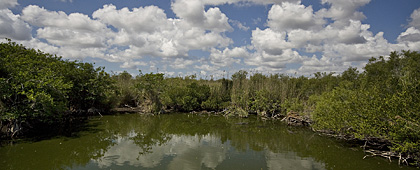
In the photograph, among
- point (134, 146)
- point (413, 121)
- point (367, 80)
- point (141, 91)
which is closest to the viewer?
point (413, 121)

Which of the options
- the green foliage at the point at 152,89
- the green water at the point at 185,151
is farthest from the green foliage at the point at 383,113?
the green foliage at the point at 152,89

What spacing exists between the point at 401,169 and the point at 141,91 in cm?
1676

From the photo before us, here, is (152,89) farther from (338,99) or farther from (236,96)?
(338,99)

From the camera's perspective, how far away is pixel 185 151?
9.13 meters

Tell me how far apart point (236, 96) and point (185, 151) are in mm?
10776

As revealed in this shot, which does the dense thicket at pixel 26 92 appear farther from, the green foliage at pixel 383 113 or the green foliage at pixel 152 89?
the green foliage at pixel 383 113

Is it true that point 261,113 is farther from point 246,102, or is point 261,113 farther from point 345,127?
point 345,127

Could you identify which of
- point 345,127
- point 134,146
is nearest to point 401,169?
point 345,127

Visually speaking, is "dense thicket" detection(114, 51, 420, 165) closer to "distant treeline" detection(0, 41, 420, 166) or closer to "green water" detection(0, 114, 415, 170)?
"distant treeline" detection(0, 41, 420, 166)

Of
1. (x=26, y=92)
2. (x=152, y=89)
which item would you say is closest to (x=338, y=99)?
(x=152, y=89)

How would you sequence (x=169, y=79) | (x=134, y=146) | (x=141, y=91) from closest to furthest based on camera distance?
(x=134, y=146) → (x=141, y=91) → (x=169, y=79)

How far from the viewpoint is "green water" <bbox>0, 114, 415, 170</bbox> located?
7.55 metres

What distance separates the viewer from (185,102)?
19625mm

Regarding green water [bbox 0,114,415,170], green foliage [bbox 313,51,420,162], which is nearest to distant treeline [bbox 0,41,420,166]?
green foliage [bbox 313,51,420,162]
